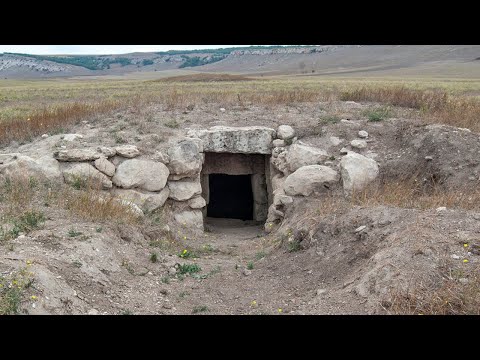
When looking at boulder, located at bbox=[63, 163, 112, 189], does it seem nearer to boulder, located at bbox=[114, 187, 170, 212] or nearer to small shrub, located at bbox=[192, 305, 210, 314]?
boulder, located at bbox=[114, 187, 170, 212]

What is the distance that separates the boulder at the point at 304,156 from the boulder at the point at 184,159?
221cm

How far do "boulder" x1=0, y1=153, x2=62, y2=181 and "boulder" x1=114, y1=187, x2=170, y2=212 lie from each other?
1326 millimetres

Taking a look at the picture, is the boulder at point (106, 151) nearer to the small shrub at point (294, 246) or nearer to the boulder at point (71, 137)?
the boulder at point (71, 137)

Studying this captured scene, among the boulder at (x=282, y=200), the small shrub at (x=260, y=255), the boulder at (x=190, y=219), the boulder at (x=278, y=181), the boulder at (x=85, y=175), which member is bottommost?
the boulder at (x=190, y=219)

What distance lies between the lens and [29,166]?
9.03m

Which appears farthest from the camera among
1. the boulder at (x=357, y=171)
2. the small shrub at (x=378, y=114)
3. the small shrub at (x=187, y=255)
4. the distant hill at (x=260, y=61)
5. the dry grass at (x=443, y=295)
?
the distant hill at (x=260, y=61)

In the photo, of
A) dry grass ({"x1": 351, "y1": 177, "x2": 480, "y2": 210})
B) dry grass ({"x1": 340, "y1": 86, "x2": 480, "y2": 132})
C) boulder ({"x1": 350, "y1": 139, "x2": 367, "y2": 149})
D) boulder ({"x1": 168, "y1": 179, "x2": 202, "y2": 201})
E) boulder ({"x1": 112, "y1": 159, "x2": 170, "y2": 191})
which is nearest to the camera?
dry grass ({"x1": 351, "y1": 177, "x2": 480, "y2": 210})

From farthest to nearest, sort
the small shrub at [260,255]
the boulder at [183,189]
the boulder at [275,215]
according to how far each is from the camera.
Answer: the boulder at [183,189], the boulder at [275,215], the small shrub at [260,255]

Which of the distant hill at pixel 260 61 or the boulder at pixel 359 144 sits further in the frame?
the distant hill at pixel 260 61

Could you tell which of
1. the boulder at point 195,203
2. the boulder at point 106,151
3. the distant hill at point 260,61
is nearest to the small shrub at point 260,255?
the boulder at point 195,203

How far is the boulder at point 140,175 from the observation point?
975 centimetres

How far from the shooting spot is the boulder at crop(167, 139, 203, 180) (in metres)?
10.4

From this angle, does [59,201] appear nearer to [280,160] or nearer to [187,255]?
[187,255]

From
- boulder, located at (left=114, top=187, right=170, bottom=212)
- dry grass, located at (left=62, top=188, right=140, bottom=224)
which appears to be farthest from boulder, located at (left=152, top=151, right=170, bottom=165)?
dry grass, located at (left=62, top=188, right=140, bottom=224)
